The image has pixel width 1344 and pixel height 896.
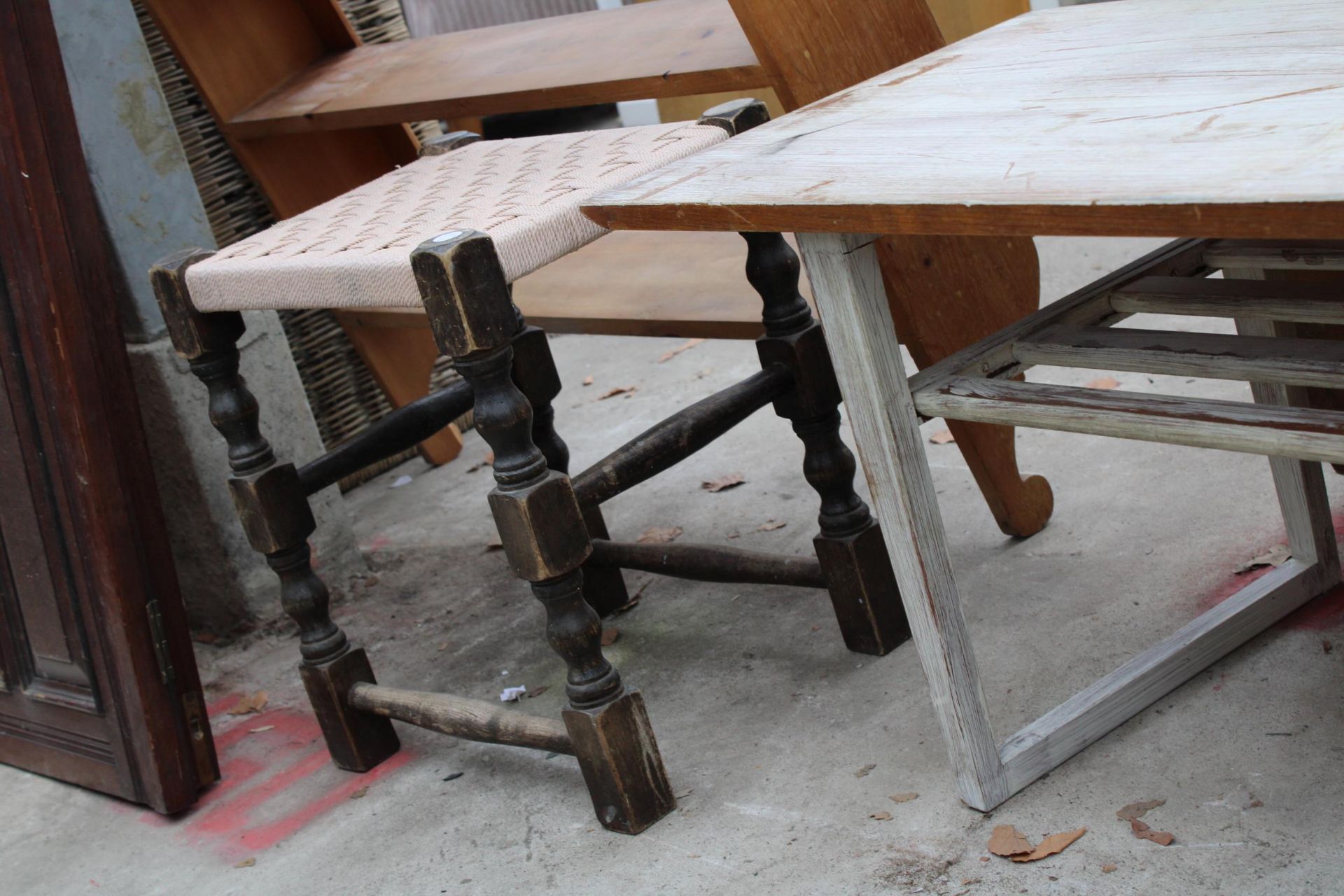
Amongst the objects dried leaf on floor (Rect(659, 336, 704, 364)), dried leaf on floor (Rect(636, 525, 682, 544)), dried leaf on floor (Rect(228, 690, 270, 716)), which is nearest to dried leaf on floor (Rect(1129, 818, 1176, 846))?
dried leaf on floor (Rect(636, 525, 682, 544))

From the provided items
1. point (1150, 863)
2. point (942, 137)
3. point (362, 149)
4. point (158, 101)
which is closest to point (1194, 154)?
point (942, 137)

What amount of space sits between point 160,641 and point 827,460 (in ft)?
3.36

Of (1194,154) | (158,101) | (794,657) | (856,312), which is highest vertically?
(158,101)

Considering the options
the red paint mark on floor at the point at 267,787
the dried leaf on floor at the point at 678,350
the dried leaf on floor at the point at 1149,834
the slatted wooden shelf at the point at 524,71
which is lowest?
the dried leaf on floor at the point at 1149,834

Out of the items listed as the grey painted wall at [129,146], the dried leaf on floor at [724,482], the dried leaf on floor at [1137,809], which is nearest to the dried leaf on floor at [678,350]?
the dried leaf on floor at [724,482]

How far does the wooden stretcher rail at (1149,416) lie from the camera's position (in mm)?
1030

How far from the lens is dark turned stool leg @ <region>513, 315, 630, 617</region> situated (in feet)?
6.71

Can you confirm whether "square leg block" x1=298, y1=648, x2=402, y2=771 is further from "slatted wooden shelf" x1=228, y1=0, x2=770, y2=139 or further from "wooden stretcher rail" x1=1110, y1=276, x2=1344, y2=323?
"wooden stretcher rail" x1=1110, y1=276, x2=1344, y2=323

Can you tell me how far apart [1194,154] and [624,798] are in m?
1.01

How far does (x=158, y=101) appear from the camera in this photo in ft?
7.80

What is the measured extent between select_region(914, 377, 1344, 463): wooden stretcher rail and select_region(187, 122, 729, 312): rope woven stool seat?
1.53 ft

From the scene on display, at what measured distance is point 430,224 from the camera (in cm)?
160

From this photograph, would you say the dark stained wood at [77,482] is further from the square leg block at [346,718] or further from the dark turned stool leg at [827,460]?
the dark turned stool leg at [827,460]

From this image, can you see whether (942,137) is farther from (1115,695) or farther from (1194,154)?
(1115,695)
